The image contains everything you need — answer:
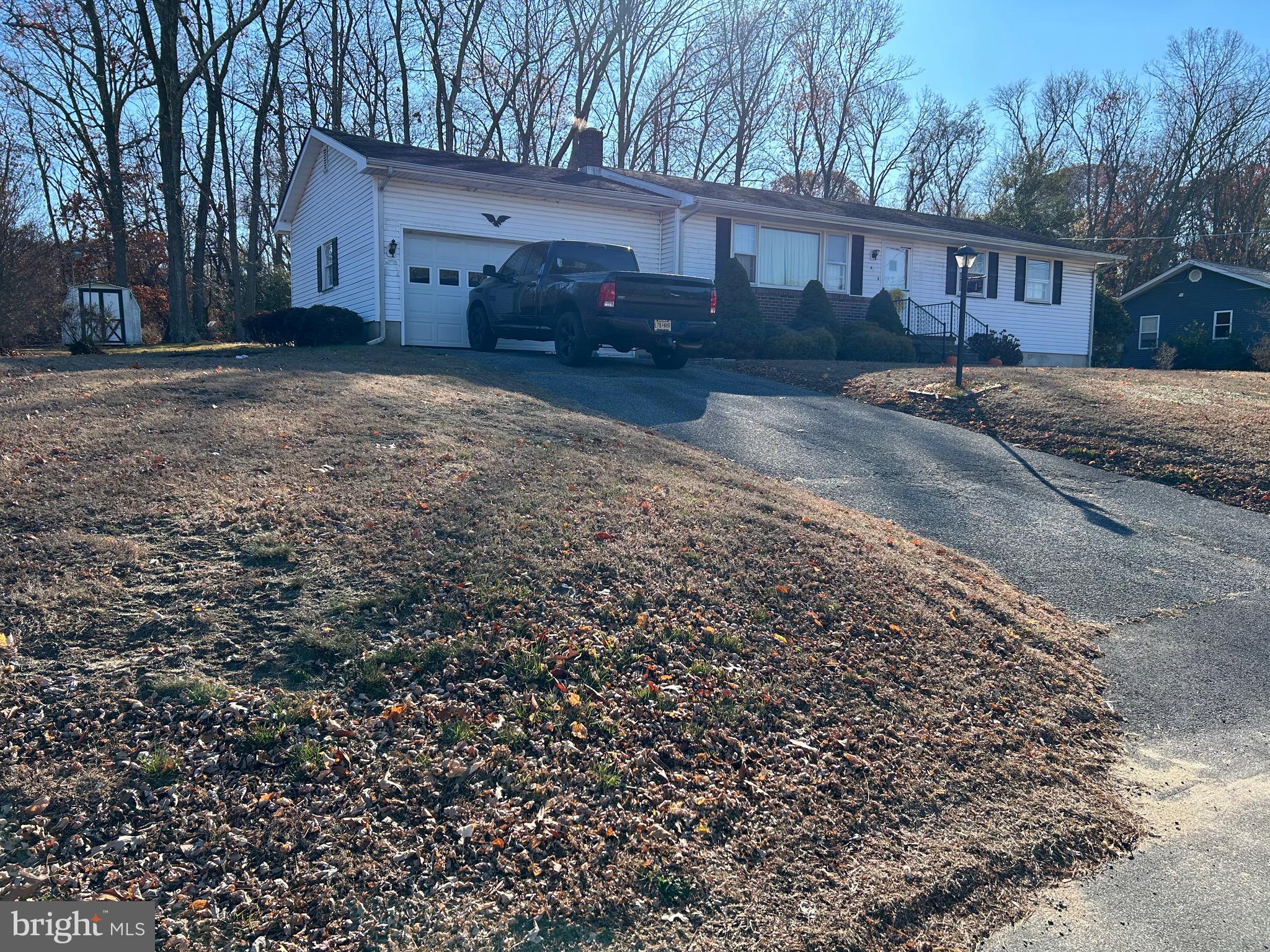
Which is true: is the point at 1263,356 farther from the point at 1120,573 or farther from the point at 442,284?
the point at 442,284

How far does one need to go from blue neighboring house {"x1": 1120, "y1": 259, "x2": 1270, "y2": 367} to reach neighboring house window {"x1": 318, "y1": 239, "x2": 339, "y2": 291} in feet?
90.0

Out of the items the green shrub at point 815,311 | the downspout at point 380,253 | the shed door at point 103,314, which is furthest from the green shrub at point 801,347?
the shed door at point 103,314

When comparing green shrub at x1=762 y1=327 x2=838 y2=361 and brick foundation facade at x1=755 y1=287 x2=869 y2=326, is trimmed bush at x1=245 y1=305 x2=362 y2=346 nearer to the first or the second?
green shrub at x1=762 y1=327 x2=838 y2=361

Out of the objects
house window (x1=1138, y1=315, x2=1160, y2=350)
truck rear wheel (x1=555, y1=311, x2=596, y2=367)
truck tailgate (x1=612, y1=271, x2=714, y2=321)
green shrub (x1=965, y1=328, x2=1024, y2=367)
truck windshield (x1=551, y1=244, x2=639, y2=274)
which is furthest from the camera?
house window (x1=1138, y1=315, x2=1160, y2=350)

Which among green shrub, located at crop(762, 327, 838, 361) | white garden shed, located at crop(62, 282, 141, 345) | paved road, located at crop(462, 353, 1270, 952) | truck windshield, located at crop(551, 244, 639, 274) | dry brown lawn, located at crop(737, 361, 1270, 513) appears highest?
truck windshield, located at crop(551, 244, 639, 274)

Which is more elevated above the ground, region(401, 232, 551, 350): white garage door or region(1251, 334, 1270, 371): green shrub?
region(401, 232, 551, 350): white garage door

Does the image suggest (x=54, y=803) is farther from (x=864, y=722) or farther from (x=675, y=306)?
(x=675, y=306)

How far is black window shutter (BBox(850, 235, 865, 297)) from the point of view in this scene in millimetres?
23031

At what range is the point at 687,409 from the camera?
12016 mm

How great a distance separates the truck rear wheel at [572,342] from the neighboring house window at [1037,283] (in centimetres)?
1725

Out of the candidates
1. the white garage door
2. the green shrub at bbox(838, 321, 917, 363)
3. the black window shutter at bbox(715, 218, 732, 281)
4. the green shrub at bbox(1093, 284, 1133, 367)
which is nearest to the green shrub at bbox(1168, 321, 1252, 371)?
the green shrub at bbox(1093, 284, 1133, 367)

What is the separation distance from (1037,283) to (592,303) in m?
18.4

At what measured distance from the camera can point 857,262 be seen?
23.1 metres

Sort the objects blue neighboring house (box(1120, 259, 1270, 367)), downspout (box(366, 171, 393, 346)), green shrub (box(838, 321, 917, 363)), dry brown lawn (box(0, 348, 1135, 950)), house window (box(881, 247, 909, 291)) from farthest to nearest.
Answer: blue neighboring house (box(1120, 259, 1270, 367)), house window (box(881, 247, 909, 291)), green shrub (box(838, 321, 917, 363)), downspout (box(366, 171, 393, 346)), dry brown lawn (box(0, 348, 1135, 950))
